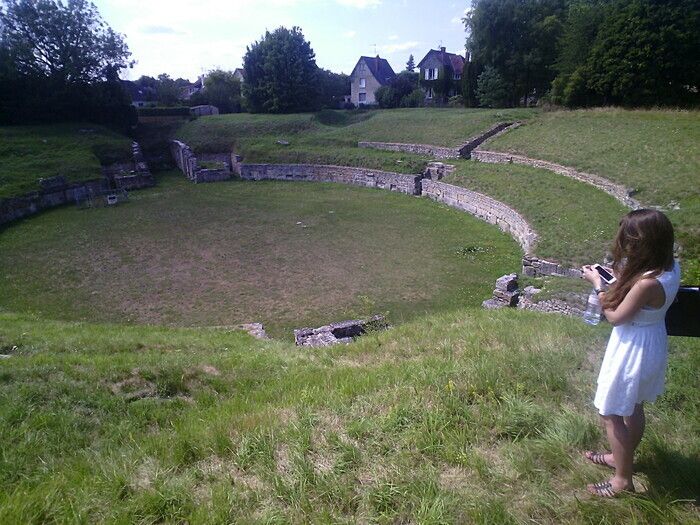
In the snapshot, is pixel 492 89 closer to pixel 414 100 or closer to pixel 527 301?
pixel 414 100

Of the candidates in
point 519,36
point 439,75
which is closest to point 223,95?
point 439,75

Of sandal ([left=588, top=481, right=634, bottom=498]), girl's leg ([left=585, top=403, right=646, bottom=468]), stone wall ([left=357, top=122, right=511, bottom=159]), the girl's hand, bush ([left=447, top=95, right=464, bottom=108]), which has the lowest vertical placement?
stone wall ([left=357, top=122, right=511, bottom=159])

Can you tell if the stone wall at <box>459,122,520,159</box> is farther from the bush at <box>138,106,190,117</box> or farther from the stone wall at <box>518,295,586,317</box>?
the bush at <box>138,106,190,117</box>

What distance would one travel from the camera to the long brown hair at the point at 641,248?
8.77ft

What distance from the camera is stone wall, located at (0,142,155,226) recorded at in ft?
67.2

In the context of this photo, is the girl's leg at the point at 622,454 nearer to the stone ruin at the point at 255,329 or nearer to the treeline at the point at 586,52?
the stone ruin at the point at 255,329

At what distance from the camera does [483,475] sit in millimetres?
3168

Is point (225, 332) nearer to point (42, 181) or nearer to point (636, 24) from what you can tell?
point (42, 181)

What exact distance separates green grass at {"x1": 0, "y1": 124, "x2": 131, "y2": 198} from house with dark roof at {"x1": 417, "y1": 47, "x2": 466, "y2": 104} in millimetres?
30664

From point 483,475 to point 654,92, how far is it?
29.0 m

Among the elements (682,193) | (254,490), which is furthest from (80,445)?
(682,193)

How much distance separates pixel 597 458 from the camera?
10.4 ft

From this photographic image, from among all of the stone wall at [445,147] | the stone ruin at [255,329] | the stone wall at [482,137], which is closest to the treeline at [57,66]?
the stone wall at [445,147]

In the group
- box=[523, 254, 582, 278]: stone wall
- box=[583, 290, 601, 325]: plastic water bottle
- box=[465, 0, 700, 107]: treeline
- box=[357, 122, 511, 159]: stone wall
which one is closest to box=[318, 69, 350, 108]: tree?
box=[465, 0, 700, 107]: treeline
